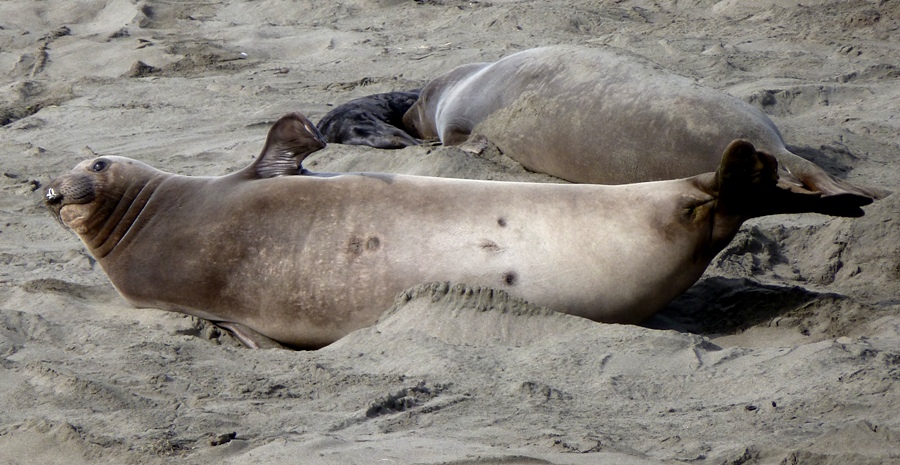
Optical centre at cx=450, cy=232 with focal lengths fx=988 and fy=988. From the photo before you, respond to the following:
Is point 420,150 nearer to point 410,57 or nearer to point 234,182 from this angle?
point 234,182

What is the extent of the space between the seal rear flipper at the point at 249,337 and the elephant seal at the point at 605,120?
6.68 feet

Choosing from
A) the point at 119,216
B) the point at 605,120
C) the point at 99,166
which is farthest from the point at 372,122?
the point at 119,216

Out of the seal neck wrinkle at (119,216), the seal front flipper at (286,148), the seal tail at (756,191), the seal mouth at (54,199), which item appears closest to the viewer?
the seal tail at (756,191)

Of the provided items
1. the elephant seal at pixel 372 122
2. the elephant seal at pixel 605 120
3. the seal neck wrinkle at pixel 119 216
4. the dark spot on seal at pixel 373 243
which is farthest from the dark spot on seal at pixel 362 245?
the elephant seal at pixel 372 122

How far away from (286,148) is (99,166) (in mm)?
900

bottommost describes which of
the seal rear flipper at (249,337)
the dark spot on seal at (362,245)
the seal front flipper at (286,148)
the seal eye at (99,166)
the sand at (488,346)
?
the seal rear flipper at (249,337)

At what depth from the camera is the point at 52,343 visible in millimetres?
3203

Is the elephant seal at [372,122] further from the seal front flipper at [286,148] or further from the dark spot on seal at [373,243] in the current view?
the dark spot on seal at [373,243]

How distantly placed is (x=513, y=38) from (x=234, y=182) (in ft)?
15.7

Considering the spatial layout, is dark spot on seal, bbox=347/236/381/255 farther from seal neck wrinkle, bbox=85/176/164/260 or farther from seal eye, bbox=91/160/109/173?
seal eye, bbox=91/160/109/173

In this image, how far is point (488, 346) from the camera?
119 inches

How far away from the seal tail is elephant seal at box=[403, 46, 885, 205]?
17.9 inches

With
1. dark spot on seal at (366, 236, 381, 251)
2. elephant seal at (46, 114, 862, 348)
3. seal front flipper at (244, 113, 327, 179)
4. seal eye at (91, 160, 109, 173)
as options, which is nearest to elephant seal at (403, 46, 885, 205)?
elephant seal at (46, 114, 862, 348)

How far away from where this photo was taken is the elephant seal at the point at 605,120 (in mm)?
4477
